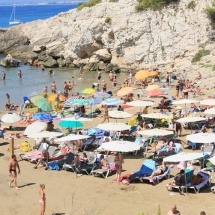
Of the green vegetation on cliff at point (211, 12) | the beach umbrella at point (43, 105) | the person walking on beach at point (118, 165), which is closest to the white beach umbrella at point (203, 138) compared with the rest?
the person walking on beach at point (118, 165)

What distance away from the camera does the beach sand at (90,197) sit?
1393 cm

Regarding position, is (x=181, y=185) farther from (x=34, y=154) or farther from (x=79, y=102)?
(x=79, y=102)

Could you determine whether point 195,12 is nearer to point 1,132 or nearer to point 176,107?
point 176,107

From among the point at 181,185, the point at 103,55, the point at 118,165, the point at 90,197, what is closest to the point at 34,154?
the point at 118,165

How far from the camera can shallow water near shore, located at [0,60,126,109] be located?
1505 inches

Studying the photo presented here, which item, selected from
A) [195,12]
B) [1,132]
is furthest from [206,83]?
[1,132]

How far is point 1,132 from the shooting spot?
22125 mm

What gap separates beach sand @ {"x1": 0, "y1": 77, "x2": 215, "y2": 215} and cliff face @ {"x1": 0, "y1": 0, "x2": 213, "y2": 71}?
2728 cm

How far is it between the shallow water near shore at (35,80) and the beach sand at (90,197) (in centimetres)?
1818

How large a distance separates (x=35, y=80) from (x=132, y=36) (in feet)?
32.9

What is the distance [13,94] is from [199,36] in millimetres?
17307

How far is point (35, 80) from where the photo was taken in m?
43.5

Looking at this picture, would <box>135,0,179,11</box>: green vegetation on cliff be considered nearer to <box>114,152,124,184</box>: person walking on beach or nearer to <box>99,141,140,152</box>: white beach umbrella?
<box>99,141,140,152</box>: white beach umbrella

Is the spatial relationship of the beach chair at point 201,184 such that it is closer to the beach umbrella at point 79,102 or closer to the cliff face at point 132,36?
the beach umbrella at point 79,102
